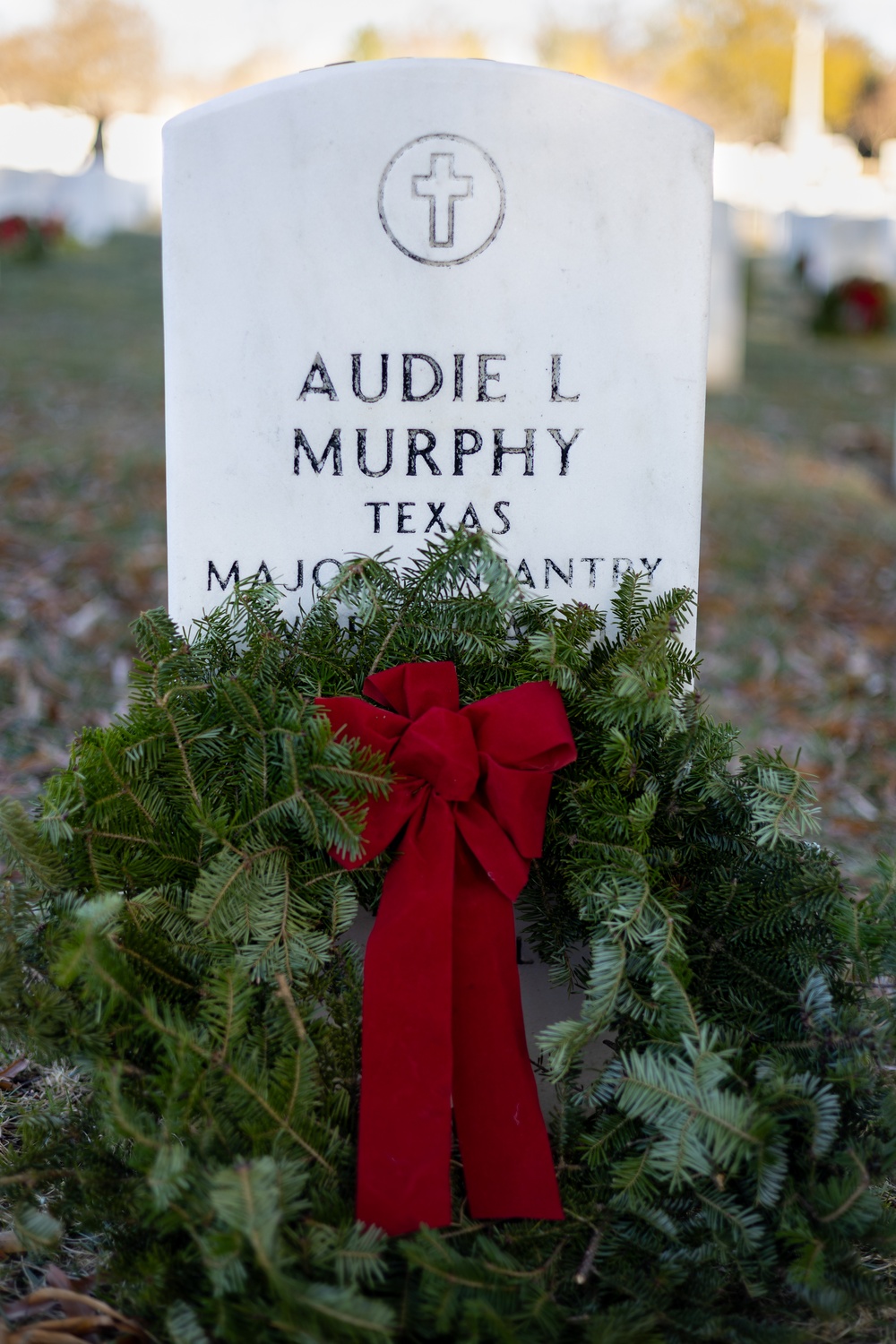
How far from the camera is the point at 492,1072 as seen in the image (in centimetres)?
152

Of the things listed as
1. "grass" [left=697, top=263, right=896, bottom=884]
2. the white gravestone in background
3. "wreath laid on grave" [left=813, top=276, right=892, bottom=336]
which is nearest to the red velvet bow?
the white gravestone in background

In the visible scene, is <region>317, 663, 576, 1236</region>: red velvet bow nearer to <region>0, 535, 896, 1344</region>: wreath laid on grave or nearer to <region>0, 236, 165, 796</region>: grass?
<region>0, 535, 896, 1344</region>: wreath laid on grave

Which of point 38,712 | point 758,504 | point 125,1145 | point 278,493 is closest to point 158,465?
point 38,712

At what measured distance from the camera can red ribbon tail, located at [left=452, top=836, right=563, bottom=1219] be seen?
146cm

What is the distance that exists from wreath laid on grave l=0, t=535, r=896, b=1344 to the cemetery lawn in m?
0.28

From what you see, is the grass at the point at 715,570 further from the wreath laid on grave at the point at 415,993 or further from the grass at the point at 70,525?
the wreath laid on grave at the point at 415,993

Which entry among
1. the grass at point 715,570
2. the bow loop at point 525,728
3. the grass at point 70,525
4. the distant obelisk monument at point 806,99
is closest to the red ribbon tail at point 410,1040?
the bow loop at point 525,728

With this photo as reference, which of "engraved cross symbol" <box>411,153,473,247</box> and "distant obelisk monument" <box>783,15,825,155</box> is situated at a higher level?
"distant obelisk monument" <box>783,15,825,155</box>

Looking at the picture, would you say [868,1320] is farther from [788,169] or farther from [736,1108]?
[788,169]

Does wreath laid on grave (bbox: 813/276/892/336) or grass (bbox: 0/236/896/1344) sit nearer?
grass (bbox: 0/236/896/1344)

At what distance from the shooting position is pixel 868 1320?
1.40m

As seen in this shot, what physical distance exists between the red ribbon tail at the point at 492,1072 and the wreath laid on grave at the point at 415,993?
0.03 meters

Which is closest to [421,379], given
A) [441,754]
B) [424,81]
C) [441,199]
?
[441,199]

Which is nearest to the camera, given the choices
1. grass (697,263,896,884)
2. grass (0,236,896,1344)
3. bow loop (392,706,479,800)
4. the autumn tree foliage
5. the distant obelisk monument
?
bow loop (392,706,479,800)
